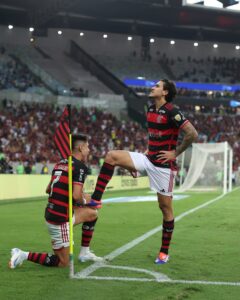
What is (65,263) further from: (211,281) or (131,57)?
(131,57)

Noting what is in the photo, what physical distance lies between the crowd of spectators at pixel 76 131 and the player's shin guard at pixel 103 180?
23.7 m

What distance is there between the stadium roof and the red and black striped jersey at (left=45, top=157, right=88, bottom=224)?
36036 millimetres

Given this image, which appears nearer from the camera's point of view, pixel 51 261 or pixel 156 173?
pixel 51 261

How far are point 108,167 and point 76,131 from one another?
3138 cm

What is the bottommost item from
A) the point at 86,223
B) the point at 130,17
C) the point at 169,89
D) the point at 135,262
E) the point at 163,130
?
the point at 135,262

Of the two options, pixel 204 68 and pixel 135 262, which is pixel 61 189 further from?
pixel 204 68

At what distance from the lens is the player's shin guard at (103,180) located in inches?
237

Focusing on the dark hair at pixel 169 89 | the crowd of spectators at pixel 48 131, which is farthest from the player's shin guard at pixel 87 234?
the crowd of spectators at pixel 48 131

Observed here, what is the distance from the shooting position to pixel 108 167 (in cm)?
619

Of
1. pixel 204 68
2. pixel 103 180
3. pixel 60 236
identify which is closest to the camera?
pixel 60 236

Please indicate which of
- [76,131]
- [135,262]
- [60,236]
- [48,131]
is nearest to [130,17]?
[76,131]

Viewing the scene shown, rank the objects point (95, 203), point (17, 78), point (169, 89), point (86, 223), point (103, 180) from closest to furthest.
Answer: point (95, 203) < point (103, 180) < point (86, 223) < point (169, 89) < point (17, 78)

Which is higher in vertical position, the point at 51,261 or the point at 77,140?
the point at 77,140

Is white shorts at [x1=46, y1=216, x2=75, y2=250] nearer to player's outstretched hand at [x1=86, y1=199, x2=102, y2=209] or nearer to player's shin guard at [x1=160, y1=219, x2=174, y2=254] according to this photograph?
player's outstretched hand at [x1=86, y1=199, x2=102, y2=209]
